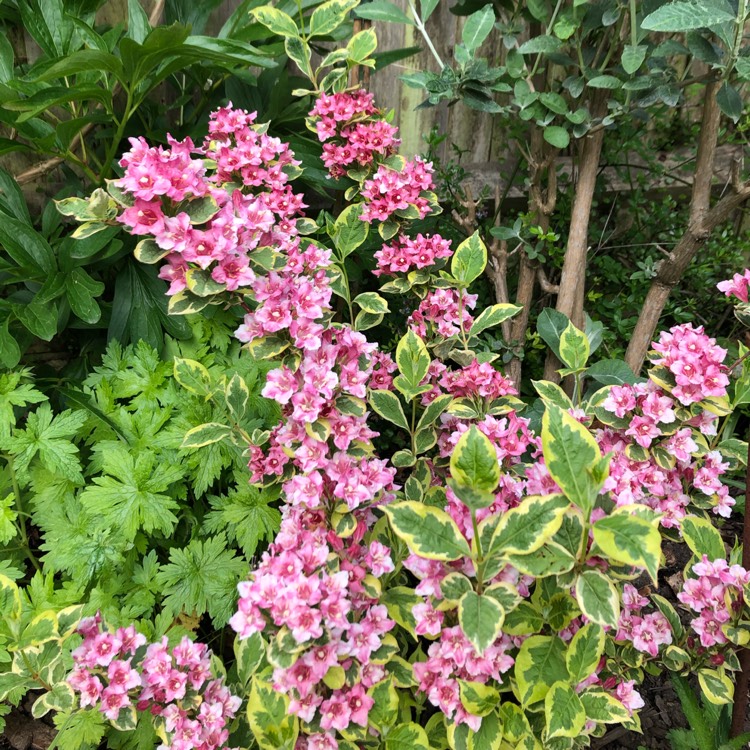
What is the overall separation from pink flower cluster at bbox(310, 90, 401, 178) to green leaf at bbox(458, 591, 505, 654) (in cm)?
115

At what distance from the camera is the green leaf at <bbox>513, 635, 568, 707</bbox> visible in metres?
0.86

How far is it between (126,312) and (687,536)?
150 cm

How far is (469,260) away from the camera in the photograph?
136 centimetres

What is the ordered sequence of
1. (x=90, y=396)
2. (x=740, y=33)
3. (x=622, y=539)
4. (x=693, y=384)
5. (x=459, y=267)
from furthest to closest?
(x=90, y=396) → (x=459, y=267) → (x=740, y=33) → (x=693, y=384) → (x=622, y=539)

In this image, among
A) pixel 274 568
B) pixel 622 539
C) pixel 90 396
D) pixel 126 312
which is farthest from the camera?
pixel 126 312

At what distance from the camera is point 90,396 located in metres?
1.55

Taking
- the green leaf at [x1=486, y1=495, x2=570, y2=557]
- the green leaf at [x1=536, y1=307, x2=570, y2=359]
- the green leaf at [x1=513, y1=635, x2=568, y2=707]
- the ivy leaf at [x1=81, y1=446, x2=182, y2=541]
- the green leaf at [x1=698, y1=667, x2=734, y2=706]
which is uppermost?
the green leaf at [x1=486, y1=495, x2=570, y2=557]

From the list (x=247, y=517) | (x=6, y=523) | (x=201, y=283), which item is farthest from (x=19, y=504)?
(x=201, y=283)

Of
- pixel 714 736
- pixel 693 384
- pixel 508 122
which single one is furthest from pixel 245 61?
pixel 714 736

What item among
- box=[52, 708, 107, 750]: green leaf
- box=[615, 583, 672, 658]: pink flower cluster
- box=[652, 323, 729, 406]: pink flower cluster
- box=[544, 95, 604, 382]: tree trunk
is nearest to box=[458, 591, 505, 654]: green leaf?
box=[615, 583, 672, 658]: pink flower cluster

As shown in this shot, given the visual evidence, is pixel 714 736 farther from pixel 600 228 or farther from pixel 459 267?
pixel 600 228

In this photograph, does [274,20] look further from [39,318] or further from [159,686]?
[159,686]

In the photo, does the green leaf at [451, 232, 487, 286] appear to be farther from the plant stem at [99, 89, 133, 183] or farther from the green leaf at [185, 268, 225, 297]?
the plant stem at [99, 89, 133, 183]

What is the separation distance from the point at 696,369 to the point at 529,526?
1.54 feet
